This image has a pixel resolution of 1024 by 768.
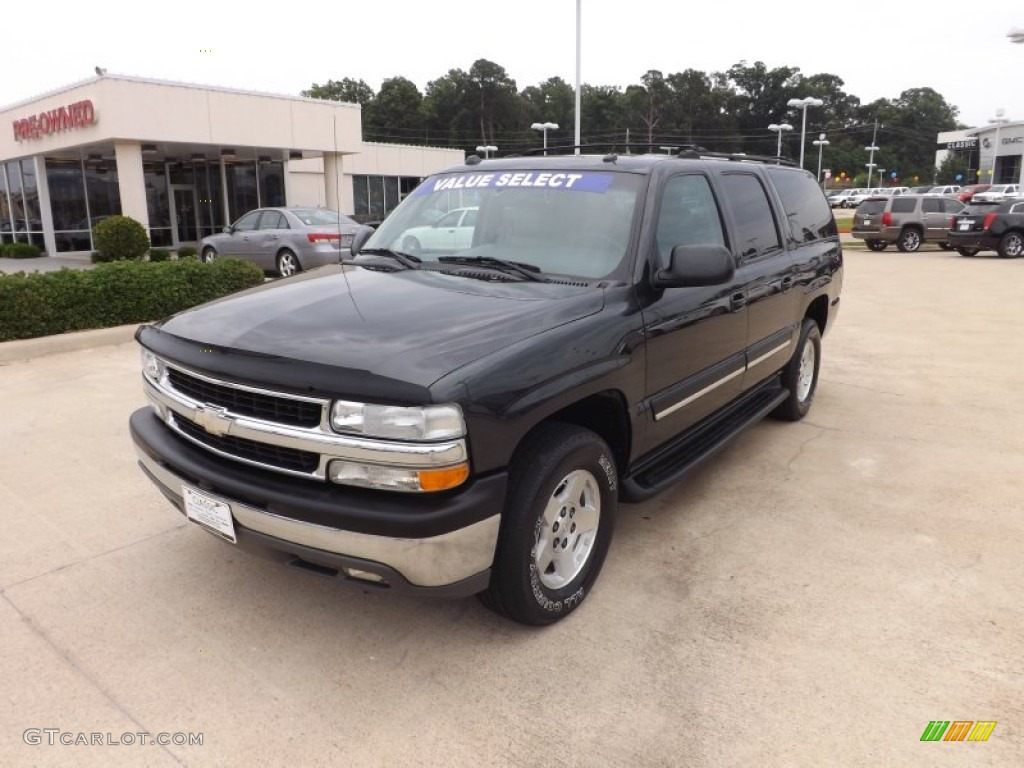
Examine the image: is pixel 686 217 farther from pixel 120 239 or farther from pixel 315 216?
pixel 120 239

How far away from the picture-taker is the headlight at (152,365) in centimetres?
330

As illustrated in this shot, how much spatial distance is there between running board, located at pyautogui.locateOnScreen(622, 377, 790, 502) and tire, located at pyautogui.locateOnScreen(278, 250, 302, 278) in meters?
10.7

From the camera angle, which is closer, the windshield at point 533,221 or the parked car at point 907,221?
the windshield at point 533,221

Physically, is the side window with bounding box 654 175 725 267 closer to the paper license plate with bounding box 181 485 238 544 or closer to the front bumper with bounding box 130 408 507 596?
the front bumper with bounding box 130 408 507 596

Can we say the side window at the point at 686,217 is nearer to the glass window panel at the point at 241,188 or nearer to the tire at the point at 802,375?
the tire at the point at 802,375

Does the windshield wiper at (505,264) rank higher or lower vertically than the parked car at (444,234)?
lower

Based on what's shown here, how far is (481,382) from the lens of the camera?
8.45 feet

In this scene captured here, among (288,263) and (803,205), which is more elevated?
(803,205)

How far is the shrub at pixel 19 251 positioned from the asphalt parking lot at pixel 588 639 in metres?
20.9

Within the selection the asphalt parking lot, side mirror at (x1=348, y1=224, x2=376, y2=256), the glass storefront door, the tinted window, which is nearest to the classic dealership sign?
the glass storefront door

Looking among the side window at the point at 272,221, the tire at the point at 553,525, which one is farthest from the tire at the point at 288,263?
the tire at the point at 553,525

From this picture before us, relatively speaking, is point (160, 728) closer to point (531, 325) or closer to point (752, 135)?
point (531, 325)

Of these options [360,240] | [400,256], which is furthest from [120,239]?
[400,256]

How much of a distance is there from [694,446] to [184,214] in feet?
87.0
